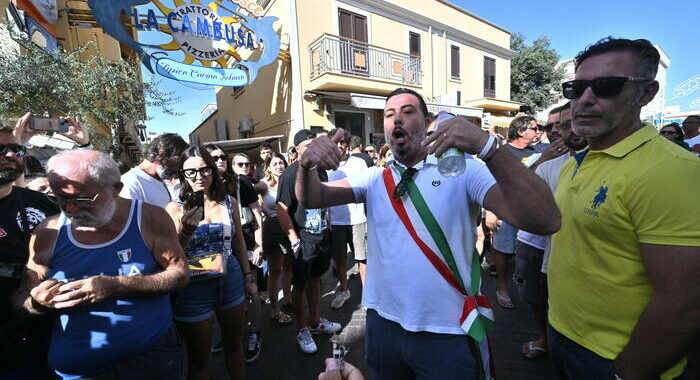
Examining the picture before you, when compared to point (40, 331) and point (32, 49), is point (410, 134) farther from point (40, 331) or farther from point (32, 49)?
point (32, 49)

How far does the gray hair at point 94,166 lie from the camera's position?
60.5 inches

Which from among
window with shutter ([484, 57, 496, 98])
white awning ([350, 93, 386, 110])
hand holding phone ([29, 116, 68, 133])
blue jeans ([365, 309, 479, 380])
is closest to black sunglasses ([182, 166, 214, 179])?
hand holding phone ([29, 116, 68, 133])

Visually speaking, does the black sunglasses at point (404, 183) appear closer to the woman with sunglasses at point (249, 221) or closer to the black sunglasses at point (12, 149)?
the woman with sunglasses at point (249, 221)

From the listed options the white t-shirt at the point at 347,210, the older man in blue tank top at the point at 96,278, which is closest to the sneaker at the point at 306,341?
the white t-shirt at the point at 347,210

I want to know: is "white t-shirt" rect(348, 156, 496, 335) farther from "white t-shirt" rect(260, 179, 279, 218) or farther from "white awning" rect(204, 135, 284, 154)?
"white awning" rect(204, 135, 284, 154)

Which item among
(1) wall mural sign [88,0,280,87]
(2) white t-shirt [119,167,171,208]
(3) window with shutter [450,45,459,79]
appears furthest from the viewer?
(3) window with shutter [450,45,459,79]

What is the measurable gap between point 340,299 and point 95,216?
312 centimetres

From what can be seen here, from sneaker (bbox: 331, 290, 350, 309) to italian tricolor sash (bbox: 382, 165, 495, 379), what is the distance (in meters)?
2.76

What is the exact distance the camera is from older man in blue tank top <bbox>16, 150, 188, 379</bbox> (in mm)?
1516

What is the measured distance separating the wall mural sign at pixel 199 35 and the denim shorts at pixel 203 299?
292 inches

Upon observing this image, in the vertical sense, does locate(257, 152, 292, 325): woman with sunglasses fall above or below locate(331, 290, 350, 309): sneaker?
above

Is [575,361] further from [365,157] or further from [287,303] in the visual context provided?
[365,157]

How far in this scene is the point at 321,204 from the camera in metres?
1.74

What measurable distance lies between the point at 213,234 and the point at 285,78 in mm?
10632
